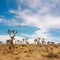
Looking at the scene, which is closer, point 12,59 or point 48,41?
point 12,59

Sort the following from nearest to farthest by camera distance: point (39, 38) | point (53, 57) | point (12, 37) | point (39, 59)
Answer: point (39, 59), point (53, 57), point (12, 37), point (39, 38)

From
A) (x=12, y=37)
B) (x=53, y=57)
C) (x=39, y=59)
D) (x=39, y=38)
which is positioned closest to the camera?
(x=39, y=59)

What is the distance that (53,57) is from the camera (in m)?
22.2

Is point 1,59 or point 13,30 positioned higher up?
point 13,30

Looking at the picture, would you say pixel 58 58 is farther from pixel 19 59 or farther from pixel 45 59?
pixel 19 59

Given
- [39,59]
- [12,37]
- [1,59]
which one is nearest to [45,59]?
[39,59]

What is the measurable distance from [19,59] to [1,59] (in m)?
2.45

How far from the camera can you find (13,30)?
4300 centimetres

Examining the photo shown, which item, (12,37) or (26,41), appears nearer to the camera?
(12,37)

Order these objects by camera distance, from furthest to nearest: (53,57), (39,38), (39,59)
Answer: (39,38)
(53,57)
(39,59)

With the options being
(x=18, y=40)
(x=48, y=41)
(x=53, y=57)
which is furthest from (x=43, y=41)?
(x=53, y=57)

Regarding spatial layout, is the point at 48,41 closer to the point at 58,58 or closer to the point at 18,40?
the point at 18,40

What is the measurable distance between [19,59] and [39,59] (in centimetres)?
261

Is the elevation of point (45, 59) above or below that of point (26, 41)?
below
